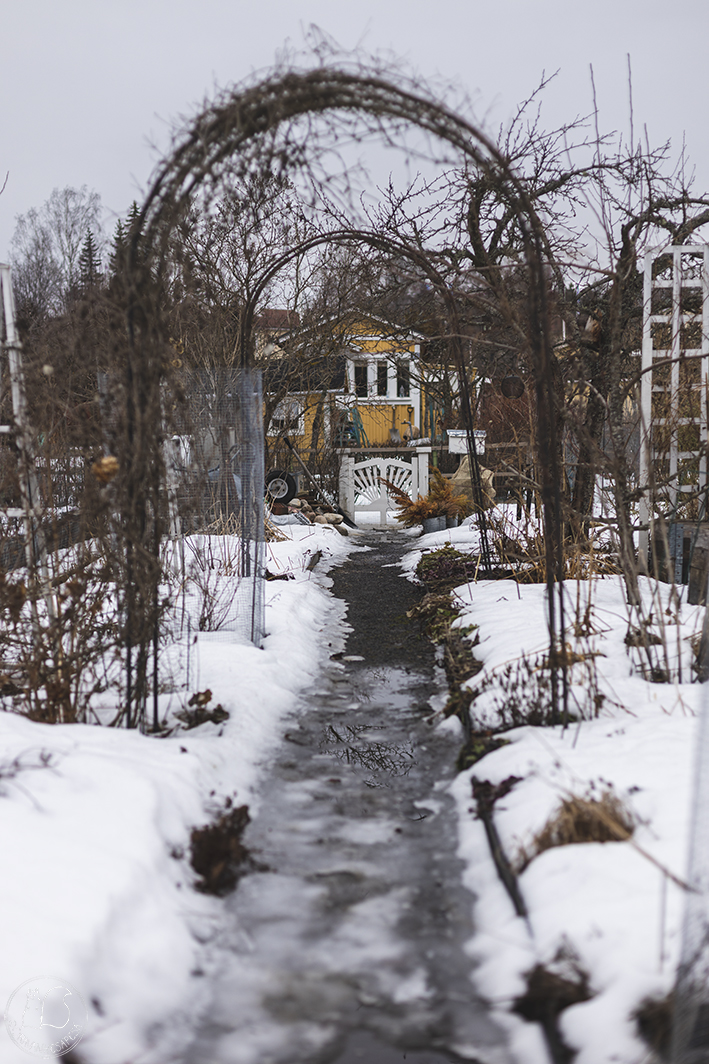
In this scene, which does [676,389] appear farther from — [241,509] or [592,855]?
[592,855]

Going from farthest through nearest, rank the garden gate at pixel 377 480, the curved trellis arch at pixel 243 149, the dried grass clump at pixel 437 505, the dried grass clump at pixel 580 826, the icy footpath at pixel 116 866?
the garden gate at pixel 377 480 → the dried grass clump at pixel 437 505 → the curved trellis arch at pixel 243 149 → the dried grass clump at pixel 580 826 → the icy footpath at pixel 116 866

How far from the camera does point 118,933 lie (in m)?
2.53

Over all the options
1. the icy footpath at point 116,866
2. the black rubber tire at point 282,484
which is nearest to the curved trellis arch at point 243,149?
the icy footpath at point 116,866

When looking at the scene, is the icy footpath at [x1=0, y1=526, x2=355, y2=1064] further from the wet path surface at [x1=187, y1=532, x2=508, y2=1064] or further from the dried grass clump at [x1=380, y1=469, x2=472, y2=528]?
the dried grass clump at [x1=380, y1=469, x2=472, y2=528]

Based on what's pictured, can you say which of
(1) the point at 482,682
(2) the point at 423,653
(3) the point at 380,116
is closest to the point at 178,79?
(3) the point at 380,116

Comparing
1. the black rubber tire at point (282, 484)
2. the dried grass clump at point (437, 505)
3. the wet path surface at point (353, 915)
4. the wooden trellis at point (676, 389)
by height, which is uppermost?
the wooden trellis at point (676, 389)

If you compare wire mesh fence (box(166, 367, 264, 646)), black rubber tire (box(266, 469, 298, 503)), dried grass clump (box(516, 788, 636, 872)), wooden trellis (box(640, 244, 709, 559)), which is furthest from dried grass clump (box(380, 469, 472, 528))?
dried grass clump (box(516, 788, 636, 872))

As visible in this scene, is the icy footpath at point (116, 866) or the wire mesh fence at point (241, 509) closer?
the icy footpath at point (116, 866)

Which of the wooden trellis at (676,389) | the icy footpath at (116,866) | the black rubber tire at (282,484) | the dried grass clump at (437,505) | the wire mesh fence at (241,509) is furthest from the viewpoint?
the black rubber tire at (282,484)

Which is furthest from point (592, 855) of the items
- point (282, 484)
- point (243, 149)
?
point (282, 484)

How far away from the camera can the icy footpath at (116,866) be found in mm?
2285

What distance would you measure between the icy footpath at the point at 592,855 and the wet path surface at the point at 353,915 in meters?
0.13

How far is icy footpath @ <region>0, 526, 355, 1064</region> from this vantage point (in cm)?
229

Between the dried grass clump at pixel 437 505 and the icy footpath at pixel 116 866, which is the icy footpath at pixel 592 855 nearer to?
the icy footpath at pixel 116 866
